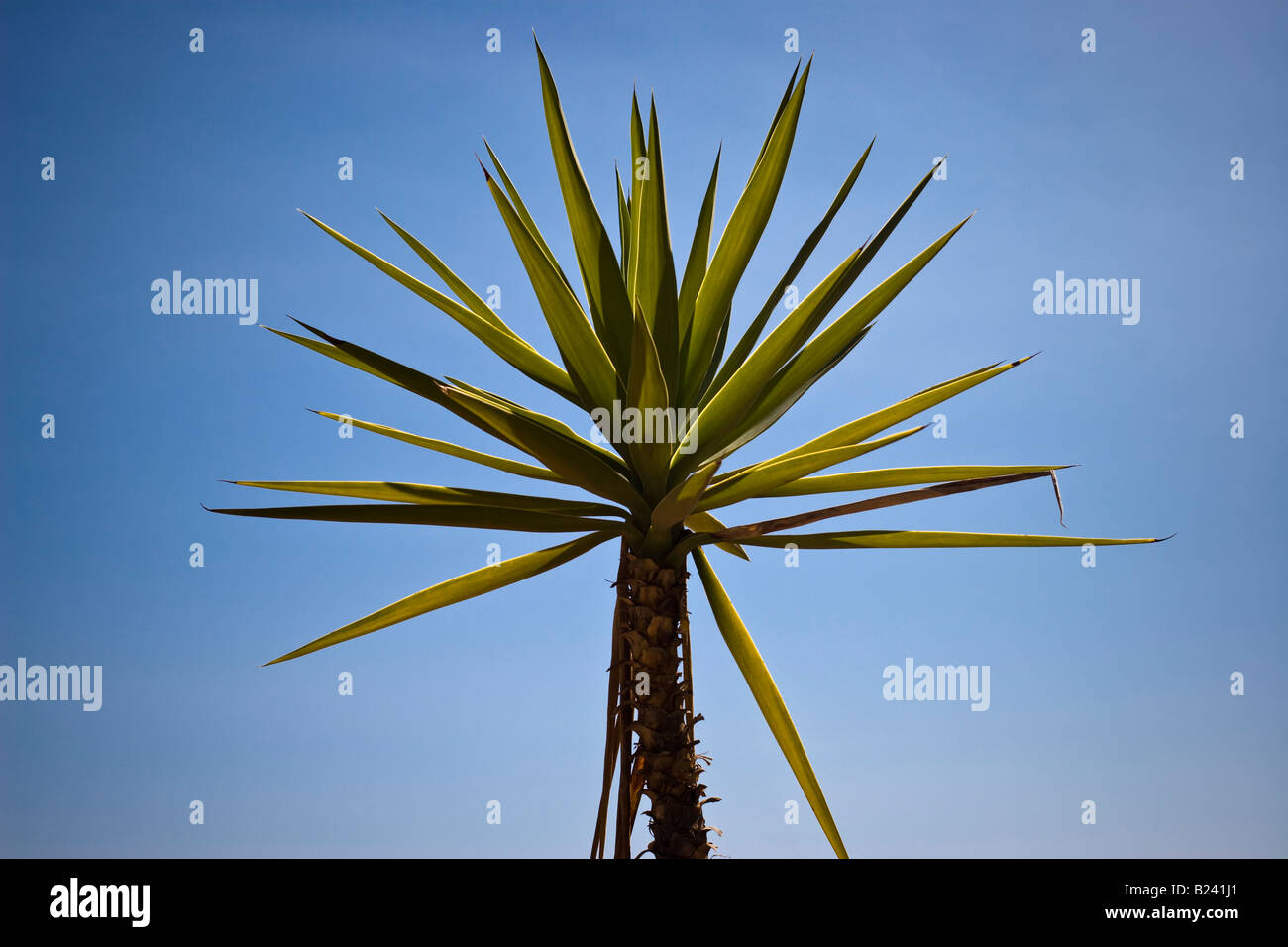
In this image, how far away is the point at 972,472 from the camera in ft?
5.64

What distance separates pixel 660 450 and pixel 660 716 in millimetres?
521

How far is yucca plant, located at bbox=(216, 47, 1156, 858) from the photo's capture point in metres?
→ 1.56

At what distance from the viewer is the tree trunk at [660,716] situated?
1.58 meters

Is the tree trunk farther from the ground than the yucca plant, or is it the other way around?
the yucca plant

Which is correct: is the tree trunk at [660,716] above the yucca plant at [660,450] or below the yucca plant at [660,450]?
below

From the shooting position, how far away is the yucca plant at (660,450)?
5.13ft

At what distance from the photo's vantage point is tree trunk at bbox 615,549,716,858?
1.58 metres

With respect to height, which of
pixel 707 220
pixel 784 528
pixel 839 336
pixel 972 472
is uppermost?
pixel 707 220

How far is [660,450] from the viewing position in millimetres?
1534
